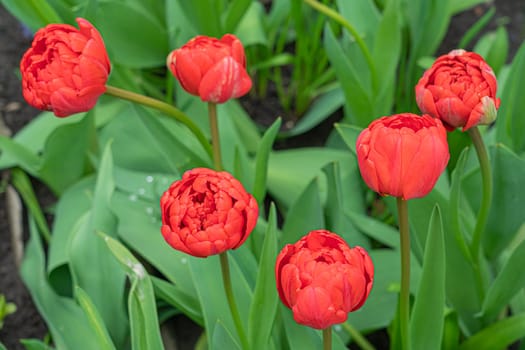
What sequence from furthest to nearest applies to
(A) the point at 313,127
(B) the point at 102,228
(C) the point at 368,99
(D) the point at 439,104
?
(A) the point at 313,127, (C) the point at 368,99, (B) the point at 102,228, (D) the point at 439,104

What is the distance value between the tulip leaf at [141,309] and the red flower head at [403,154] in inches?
11.8

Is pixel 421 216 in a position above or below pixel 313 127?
above

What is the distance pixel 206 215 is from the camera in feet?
2.26

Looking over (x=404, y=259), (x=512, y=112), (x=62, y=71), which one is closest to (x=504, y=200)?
(x=512, y=112)

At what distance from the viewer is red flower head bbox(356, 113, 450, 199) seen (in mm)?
654

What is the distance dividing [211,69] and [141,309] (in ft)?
0.87

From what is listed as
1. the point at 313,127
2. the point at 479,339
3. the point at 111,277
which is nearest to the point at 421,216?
the point at 479,339

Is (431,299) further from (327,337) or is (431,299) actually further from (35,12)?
(35,12)

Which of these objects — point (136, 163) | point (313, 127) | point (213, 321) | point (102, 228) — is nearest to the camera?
point (213, 321)

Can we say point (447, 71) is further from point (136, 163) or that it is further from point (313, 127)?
point (313, 127)

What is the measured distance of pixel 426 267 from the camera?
822 mm

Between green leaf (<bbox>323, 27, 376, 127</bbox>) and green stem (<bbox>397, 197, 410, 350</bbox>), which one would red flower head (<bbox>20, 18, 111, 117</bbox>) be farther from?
green leaf (<bbox>323, 27, 376, 127</bbox>)

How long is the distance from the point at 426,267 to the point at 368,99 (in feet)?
1.59

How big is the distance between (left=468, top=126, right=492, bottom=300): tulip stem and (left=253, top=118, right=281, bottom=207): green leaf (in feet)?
0.84
